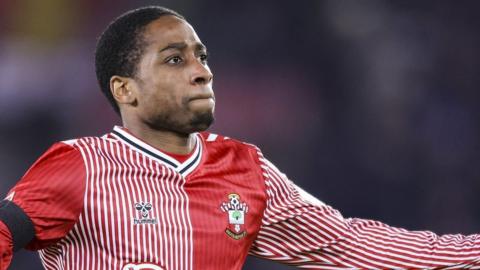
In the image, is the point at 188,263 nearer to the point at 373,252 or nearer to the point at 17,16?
the point at 373,252

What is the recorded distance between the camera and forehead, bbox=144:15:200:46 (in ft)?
9.11

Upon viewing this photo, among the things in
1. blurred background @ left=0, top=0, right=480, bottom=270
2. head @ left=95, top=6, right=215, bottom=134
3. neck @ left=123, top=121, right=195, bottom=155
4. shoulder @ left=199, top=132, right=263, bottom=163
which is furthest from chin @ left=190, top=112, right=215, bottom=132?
blurred background @ left=0, top=0, right=480, bottom=270

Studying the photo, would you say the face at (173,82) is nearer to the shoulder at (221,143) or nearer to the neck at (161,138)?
the neck at (161,138)

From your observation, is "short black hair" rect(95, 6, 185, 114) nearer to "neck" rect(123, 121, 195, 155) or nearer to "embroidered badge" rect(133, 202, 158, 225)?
"neck" rect(123, 121, 195, 155)

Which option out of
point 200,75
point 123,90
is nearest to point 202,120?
point 200,75

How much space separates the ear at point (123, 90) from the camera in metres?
2.83

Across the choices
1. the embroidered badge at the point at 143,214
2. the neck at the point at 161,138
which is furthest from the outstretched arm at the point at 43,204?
the neck at the point at 161,138

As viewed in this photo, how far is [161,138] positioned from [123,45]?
31cm

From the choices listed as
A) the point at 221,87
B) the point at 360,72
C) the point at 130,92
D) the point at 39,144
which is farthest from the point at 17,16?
the point at 130,92

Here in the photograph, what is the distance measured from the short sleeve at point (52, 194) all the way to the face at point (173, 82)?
328 millimetres

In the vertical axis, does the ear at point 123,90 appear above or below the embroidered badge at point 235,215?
above

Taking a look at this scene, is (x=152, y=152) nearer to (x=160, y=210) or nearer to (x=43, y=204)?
(x=160, y=210)

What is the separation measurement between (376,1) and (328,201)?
1.55 metres

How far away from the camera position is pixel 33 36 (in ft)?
21.4
